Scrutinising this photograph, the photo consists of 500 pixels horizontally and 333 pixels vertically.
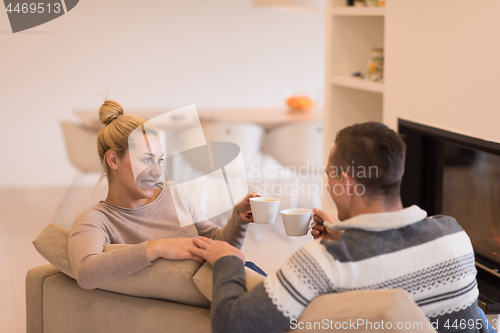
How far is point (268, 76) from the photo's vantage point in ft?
17.8

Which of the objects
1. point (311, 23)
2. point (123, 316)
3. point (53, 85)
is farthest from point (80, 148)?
point (311, 23)

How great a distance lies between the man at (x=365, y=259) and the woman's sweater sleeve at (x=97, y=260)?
0.14 meters

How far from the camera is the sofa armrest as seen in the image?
1.35 meters

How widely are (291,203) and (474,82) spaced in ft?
9.17

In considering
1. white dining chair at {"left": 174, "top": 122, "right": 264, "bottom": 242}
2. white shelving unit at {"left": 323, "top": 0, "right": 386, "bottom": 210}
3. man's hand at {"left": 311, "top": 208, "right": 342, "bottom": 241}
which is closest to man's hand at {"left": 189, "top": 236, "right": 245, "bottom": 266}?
man's hand at {"left": 311, "top": 208, "right": 342, "bottom": 241}

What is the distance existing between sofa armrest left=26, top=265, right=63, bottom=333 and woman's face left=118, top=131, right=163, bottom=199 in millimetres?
320

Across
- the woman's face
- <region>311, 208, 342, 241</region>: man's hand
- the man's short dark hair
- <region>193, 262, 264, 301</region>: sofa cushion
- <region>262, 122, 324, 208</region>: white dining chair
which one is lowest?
<region>262, 122, 324, 208</region>: white dining chair

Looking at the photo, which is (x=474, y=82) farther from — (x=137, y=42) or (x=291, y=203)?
(x=137, y=42)

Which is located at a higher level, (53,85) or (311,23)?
(311,23)

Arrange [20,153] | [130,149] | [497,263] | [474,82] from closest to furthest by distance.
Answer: [130,149]
[474,82]
[497,263]
[20,153]

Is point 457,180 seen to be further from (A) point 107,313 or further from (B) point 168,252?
(A) point 107,313

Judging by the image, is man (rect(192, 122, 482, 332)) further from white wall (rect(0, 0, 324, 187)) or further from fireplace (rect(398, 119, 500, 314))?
white wall (rect(0, 0, 324, 187))

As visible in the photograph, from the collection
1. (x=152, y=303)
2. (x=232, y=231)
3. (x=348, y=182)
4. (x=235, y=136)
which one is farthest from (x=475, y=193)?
(x=235, y=136)

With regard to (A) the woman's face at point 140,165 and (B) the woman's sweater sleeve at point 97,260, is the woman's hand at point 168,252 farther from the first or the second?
(A) the woman's face at point 140,165
